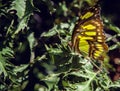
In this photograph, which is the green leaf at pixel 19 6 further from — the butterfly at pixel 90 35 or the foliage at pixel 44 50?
the butterfly at pixel 90 35

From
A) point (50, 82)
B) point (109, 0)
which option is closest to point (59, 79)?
point (50, 82)

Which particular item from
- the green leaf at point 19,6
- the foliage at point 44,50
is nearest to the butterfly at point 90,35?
the foliage at point 44,50

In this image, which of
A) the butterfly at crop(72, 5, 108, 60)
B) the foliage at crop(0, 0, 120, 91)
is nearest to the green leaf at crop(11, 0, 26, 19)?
the foliage at crop(0, 0, 120, 91)

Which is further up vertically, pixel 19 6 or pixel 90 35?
pixel 19 6

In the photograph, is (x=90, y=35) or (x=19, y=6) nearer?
(x=19, y=6)

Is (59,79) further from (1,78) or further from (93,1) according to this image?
(93,1)

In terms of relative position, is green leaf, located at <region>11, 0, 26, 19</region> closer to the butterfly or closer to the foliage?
the foliage
